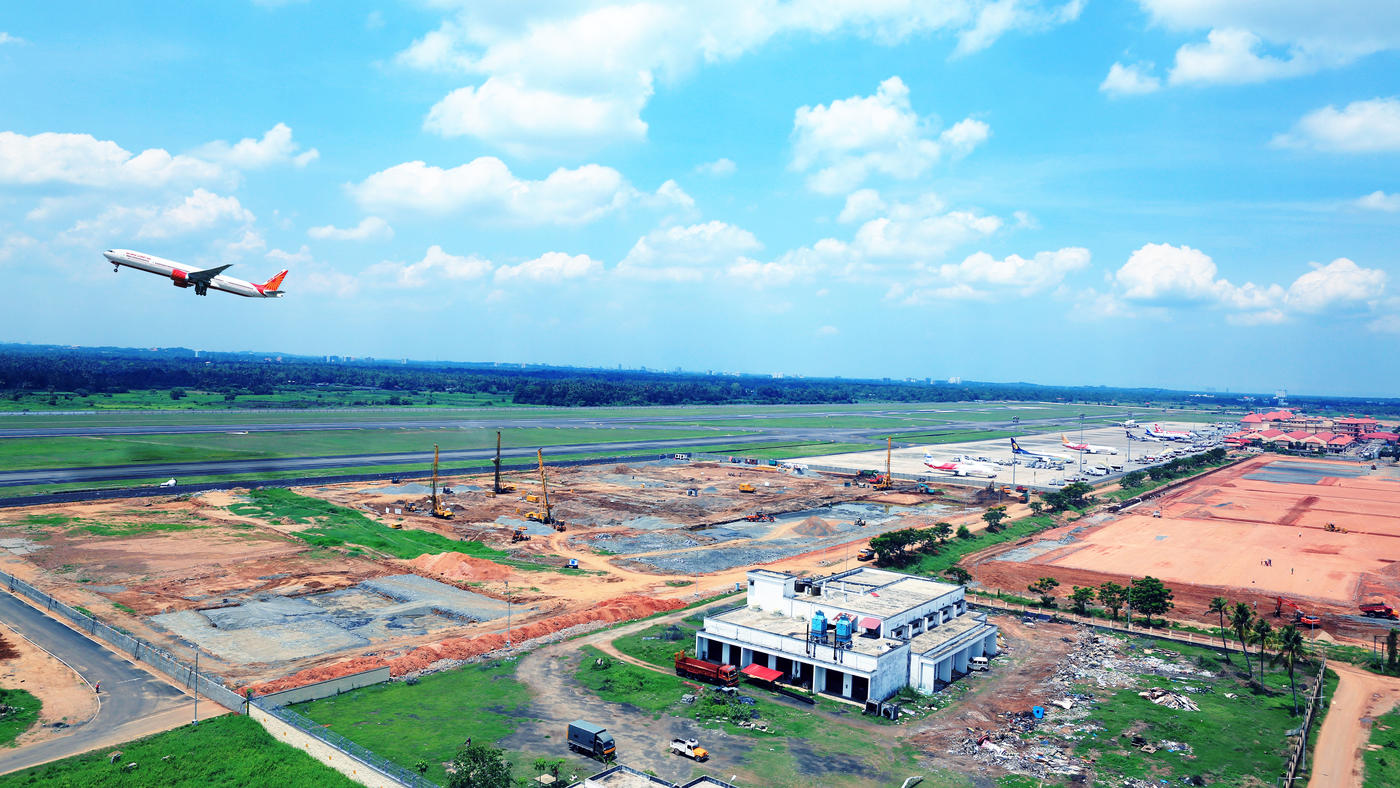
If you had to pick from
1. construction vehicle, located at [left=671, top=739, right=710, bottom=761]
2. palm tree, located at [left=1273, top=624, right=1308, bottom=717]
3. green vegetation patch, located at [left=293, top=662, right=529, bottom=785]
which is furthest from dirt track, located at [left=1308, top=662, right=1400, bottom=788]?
green vegetation patch, located at [left=293, top=662, right=529, bottom=785]

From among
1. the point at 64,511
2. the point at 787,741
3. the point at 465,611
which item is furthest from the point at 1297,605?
the point at 64,511

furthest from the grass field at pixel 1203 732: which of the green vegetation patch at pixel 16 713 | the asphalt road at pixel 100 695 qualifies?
the green vegetation patch at pixel 16 713

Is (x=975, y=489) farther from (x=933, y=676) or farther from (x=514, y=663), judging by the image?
(x=514, y=663)

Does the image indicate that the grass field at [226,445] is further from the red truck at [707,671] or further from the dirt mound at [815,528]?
the red truck at [707,671]

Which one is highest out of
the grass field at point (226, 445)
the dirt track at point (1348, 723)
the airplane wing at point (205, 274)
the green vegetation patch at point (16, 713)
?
the airplane wing at point (205, 274)

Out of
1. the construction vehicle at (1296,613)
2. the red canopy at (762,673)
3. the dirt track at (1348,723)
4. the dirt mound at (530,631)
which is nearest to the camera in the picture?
the dirt track at (1348,723)
